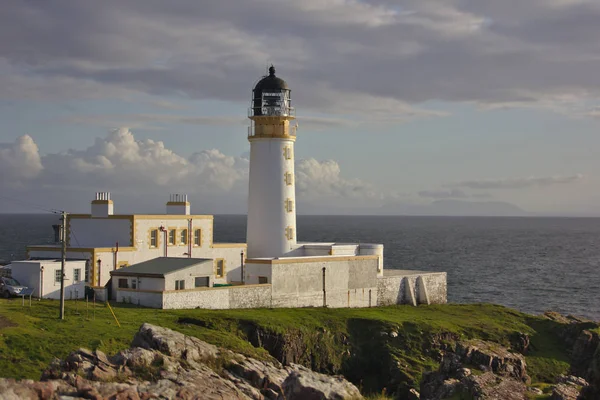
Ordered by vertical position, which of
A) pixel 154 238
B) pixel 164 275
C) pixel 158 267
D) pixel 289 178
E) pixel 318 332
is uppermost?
pixel 289 178

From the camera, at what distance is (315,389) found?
1006 inches

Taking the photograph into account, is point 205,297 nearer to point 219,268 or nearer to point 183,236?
point 183,236

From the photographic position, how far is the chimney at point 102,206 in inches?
1937

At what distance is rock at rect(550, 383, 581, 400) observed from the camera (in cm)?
2624

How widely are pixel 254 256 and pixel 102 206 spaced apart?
10438mm

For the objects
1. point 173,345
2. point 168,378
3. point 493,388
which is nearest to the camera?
point 168,378

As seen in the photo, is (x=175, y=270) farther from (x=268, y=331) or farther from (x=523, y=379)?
(x=523, y=379)

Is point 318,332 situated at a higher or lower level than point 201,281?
lower

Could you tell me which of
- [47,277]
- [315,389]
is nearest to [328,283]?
[47,277]

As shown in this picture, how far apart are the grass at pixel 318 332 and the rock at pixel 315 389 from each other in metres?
7.85

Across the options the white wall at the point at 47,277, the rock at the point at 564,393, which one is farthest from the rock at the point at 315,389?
the white wall at the point at 47,277

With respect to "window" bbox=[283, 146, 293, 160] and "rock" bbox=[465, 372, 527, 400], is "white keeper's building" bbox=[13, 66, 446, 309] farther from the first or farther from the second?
"rock" bbox=[465, 372, 527, 400]

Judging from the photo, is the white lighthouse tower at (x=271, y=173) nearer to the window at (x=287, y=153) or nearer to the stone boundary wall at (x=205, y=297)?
the window at (x=287, y=153)

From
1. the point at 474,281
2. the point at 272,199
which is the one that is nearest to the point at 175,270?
the point at 272,199
